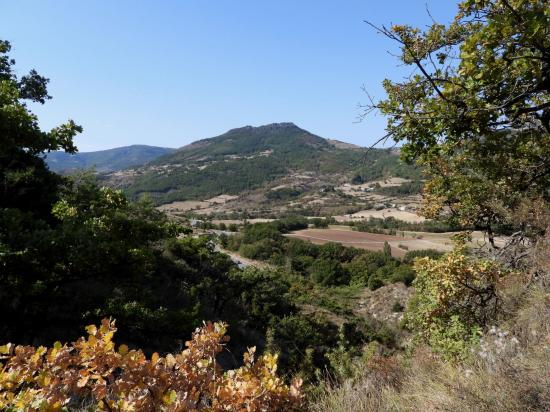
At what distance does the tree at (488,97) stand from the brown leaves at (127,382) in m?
3.20

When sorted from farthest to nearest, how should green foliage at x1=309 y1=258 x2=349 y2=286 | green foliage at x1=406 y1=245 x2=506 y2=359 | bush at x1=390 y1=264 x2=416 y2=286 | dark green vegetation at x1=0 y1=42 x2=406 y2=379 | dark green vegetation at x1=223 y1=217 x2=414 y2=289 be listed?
green foliage at x1=309 y1=258 x2=349 y2=286, dark green vegetation at x1=223 y1=217 x2=414 y2=289, bush at x1=390 y1=264 x2=416 y2=286, dark green vegetation at x1=0 y1=42 x2=406 y2=379, green foliage at x1=406 y1=245 x2=506 y2=359

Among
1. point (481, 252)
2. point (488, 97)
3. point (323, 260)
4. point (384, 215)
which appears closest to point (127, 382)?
point (488, 97)

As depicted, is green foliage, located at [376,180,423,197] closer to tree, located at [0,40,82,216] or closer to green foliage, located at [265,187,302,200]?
green foliage, located at [265,187,302,200]

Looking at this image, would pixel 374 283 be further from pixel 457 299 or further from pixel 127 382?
pixel 127 382

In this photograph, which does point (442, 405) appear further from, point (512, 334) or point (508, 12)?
point (508, 12)

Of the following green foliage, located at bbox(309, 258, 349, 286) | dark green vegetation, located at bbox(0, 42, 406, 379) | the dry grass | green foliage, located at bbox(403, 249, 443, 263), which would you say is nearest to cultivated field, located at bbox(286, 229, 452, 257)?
green foliage, located at bbox(403, 249, 443, 263)

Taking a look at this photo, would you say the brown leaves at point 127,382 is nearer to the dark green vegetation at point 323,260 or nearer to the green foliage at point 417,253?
the dark green vegetation at point 323,260

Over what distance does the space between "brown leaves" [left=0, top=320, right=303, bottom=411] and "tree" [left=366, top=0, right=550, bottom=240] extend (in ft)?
10.5

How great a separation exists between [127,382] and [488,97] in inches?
195

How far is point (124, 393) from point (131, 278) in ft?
22.3

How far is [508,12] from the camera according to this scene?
3928mm

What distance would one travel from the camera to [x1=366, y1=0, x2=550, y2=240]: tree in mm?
3928

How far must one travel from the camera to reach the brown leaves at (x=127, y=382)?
7.32ft

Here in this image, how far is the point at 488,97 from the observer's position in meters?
4.79
